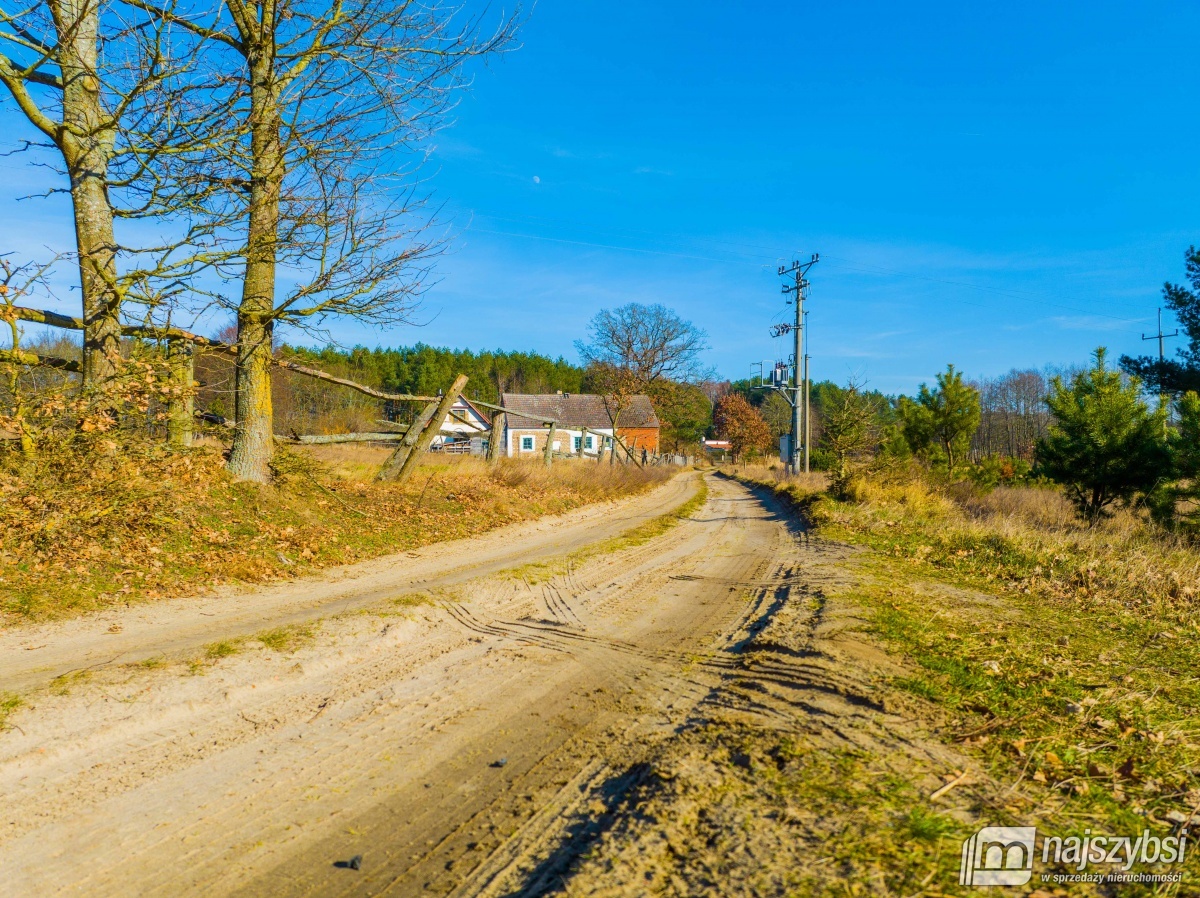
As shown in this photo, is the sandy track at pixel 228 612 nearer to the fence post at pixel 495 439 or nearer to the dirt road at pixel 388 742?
the dirt road at pixel 388 742

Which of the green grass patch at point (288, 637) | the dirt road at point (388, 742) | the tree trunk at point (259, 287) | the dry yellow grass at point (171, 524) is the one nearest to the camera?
the dirt road at point (388, 742)

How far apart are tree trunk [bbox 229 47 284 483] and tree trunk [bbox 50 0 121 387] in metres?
1.53

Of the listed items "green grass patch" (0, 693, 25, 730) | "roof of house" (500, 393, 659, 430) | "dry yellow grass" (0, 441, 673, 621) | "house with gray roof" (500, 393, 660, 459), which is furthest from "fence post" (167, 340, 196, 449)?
"roof of house" (500, 393, 659, 430)

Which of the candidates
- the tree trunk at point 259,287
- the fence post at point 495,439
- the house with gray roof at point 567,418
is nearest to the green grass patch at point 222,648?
the tree trunk at point 259,287

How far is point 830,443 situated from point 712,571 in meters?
13.7

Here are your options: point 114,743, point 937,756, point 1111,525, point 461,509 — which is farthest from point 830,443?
point 114,743

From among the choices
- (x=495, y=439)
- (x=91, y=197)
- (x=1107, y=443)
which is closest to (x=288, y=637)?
(x=91, y=197)

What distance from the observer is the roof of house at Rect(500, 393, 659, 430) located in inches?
2386

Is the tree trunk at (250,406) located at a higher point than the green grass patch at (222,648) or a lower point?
higher

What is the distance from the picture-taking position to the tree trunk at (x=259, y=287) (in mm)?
8516

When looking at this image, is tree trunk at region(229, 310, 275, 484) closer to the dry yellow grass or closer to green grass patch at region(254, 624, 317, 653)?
the dry yellow grass

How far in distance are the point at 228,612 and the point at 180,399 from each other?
12.9 ft

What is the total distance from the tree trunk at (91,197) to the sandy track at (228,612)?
3512 mm

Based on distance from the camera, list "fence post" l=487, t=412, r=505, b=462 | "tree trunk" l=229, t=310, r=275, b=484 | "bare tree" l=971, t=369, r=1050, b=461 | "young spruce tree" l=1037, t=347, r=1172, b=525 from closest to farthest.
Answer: "tree trunk" l=229, t=310, r=275, b=484
"young spruce tree" l=1037, t=347, r=1172, b=525
"fence post" l=487, t=412, r=505, b=462
"bare tree" l=971, t=369, r=1050, b=461
